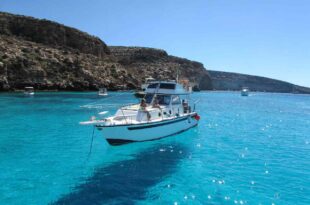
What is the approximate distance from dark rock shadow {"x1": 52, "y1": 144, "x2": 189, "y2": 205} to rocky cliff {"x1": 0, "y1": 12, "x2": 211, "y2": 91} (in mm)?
70694

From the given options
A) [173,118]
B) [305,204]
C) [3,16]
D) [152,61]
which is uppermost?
[3,16]

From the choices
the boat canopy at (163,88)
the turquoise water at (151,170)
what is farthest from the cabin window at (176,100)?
the turquoise water at (151,170)

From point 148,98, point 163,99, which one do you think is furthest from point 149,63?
point 163,99

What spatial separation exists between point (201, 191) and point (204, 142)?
10.7m

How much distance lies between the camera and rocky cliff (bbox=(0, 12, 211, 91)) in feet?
256

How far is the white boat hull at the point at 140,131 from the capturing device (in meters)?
17.0

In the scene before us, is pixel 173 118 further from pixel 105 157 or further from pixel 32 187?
pixel 32 187

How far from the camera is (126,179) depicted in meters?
12.6

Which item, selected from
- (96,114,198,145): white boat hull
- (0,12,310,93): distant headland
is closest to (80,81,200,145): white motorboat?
(96,114,198,145): white boat hull

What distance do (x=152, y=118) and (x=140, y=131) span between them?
218 cm

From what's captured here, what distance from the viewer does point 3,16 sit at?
4050 inches

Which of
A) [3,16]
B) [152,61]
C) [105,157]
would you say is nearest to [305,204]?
[105,157]

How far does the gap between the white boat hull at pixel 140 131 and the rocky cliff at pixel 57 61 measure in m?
67.5

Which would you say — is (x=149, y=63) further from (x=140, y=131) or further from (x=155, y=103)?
(x=140, y=131)
